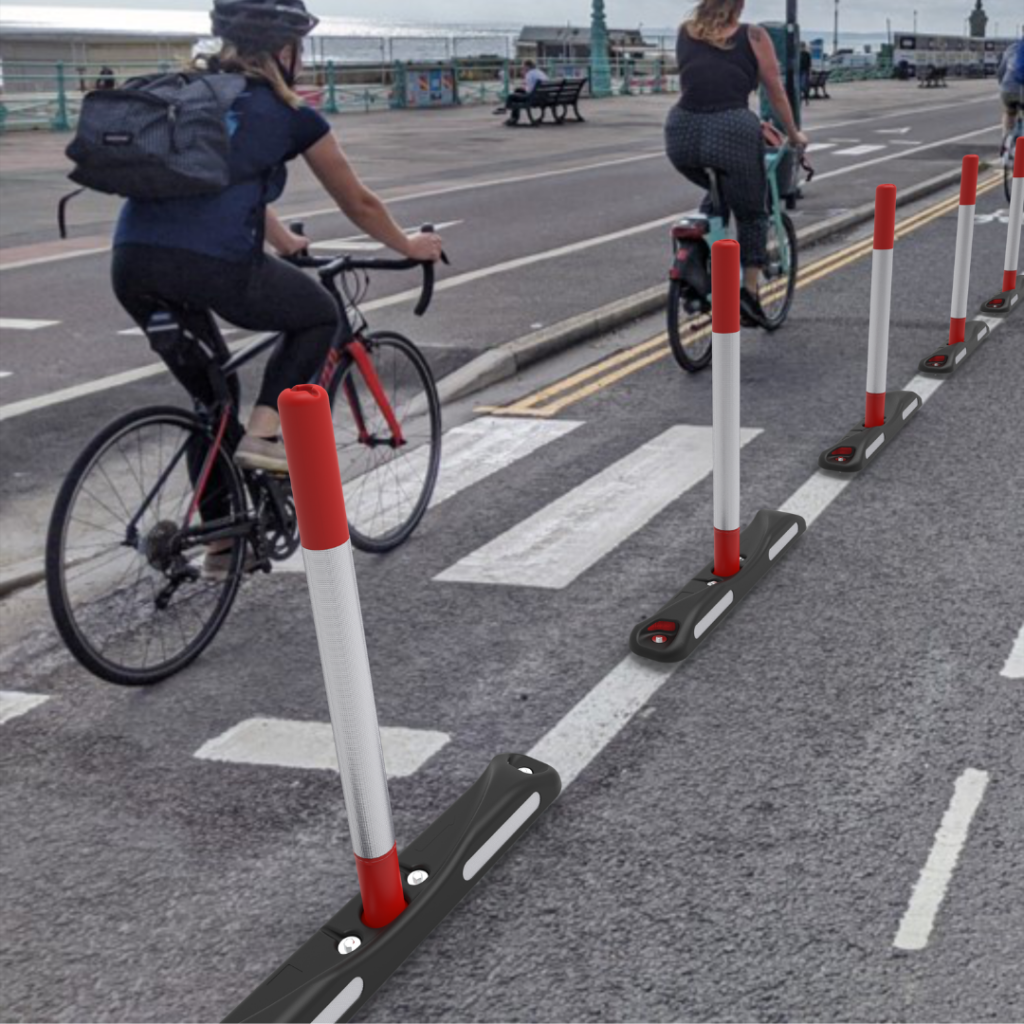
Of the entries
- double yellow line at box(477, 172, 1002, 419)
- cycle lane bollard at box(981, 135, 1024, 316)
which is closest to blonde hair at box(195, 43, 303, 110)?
double yellow line at box(477, 172, 1002, 419)

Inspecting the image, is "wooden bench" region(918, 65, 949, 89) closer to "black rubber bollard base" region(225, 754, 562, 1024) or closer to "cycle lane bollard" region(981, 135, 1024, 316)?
"cycle lane bollard" region(981, 135, 1024, 316)

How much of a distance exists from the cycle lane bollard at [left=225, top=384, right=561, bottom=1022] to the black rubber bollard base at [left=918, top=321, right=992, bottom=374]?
18.3 ft

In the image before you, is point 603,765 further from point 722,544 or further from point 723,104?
point 723,104

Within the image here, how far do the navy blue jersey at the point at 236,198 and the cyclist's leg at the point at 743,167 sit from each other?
4.02m

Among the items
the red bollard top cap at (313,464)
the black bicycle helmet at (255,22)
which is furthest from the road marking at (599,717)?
the black bicycle helmet at (255,22)

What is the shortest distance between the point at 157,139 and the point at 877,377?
3.92m

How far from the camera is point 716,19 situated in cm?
815

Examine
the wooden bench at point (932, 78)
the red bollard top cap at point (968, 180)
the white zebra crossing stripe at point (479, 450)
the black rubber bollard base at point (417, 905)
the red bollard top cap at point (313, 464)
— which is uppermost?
the red bollard top cap at point (313, 464)

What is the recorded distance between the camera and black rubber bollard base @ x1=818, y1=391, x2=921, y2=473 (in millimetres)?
6461

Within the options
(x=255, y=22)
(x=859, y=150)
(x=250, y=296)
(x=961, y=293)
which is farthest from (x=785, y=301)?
(x=859, y=150)

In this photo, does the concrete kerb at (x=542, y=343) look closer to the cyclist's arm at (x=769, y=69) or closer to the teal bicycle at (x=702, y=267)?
the teal bicycle at (x=702, y=267)

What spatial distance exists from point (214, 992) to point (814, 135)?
28.5m

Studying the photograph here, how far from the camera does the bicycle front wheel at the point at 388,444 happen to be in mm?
5480

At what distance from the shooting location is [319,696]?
442 centimetres
